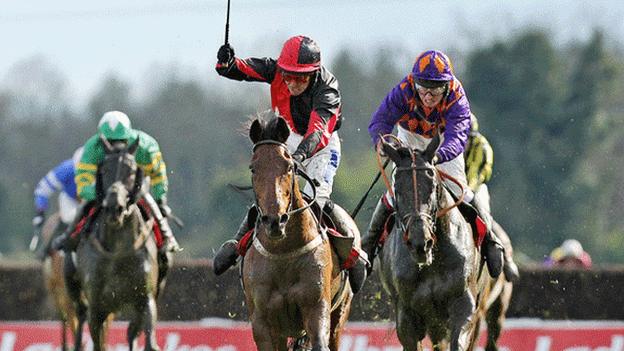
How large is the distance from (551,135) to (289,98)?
38.2 m

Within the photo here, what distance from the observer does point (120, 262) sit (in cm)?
1246

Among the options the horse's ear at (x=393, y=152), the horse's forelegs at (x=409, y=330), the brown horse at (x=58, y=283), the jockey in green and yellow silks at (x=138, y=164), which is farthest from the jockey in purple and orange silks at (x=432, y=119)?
the brown horse at (x=58, y=283)

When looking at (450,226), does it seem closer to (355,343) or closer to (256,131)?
(256,131)

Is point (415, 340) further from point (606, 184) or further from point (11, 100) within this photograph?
point (11, 100)

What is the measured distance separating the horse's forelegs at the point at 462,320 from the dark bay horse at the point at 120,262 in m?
3.16

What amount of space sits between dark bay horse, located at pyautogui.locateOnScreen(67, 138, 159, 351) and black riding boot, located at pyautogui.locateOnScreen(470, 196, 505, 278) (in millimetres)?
2986

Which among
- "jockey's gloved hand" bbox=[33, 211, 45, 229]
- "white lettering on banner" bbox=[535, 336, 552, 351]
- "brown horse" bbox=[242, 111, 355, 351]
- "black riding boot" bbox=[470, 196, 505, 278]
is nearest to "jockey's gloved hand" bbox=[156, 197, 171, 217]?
"jockey's gloved hand" bbox=[33, 211, 45, 229]

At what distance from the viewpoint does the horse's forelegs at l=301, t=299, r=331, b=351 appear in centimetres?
888

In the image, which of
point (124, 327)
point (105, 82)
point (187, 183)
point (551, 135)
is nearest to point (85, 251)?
point (124, 327)

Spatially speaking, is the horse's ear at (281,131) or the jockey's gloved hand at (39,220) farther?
the jockey's gloved hand at (39,220)

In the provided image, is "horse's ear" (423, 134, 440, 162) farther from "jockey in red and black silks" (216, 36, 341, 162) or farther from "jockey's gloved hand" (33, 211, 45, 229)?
"jockey's gloved hand" (33, 211, 45, 229)

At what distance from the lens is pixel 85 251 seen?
12.6 metres

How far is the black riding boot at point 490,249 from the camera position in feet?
34.1

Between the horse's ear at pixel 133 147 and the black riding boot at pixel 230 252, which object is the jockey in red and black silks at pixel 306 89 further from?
the horse's ear at pixel 133 147
